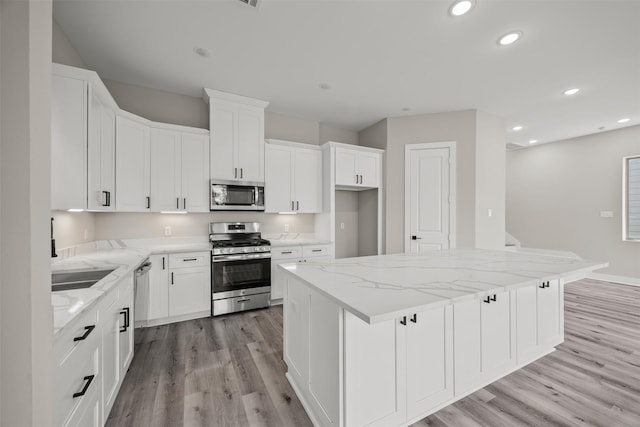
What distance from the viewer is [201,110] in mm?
3623

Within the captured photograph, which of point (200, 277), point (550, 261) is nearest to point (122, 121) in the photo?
point (200, 277)

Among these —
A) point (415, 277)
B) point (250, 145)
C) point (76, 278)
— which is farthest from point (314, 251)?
point (76, 278)

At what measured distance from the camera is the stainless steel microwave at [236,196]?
337cm

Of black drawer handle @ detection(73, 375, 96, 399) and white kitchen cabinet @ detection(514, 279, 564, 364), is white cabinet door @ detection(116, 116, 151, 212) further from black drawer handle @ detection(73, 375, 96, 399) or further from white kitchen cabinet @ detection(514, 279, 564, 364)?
white kitchen cabinet @ detection(514, 279, 564, 364)

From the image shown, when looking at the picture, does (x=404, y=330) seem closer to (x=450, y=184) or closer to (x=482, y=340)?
(x=482, y=340)

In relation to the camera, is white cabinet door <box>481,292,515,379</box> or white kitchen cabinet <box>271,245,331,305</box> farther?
white kitchen cabinet <box>271,245,331,305</box>

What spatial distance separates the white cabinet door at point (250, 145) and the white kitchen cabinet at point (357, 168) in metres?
1.18

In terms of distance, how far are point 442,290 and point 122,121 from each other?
3.37 meters

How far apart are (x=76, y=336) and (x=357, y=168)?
3686 millimetres

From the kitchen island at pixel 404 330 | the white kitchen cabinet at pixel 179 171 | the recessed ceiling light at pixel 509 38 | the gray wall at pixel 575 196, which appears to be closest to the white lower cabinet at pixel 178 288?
the white kitchen cabinet at pixel 179 171

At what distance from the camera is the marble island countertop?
113 cm

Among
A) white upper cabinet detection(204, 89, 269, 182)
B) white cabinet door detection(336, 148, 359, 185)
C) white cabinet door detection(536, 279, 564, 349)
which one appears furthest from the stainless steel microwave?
white cabinet door detection(536, 279, 564, 349)

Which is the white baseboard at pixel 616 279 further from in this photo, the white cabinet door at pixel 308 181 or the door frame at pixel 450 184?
the white cabinet door at pixel 308 181

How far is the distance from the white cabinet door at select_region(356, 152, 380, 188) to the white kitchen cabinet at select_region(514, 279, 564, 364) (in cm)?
260
